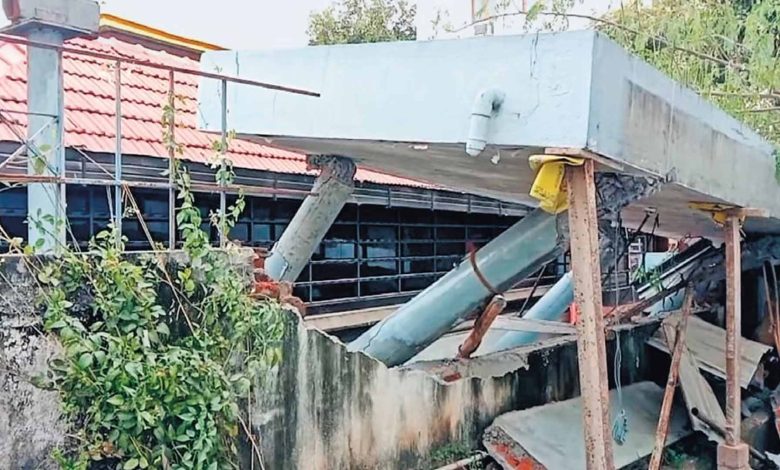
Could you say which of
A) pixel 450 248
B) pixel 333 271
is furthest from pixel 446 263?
pixel 333 271

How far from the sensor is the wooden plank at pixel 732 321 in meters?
6.99

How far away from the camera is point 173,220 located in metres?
4.21

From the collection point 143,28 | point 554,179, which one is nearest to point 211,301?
point 554,179

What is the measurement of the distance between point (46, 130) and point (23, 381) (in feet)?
4.43

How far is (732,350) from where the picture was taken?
716 cm

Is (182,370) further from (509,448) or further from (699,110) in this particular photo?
(699,110)

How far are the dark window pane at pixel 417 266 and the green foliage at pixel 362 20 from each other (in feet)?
33.5

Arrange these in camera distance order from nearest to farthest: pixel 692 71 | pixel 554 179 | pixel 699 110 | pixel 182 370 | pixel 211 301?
pixel 182 370, pixel 211 301, pixel 554 179, pixel 699 110, pixel 692 71

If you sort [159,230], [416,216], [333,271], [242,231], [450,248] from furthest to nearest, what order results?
[450,248] < [416,216] < [333,271] < [242,231] < [159,230]

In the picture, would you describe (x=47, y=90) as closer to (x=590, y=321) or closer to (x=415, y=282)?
(x=590, y=321)

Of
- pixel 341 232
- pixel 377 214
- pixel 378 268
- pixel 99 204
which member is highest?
pixel 99 204

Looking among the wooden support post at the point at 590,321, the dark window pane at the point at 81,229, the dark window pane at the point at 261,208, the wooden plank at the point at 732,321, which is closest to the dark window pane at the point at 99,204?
the dark window pane at the point at 81,229

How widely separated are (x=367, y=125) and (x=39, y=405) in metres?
2.68

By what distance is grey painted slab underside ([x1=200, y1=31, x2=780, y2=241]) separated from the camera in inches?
165
